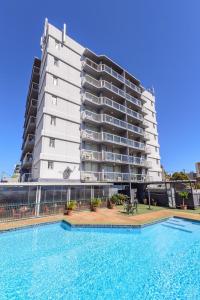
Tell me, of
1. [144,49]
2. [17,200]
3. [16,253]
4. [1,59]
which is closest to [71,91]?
[1,59]

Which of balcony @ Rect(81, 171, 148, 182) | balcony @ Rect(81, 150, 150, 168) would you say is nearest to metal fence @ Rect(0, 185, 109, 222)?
balcony @ Rect(81, 171, 148, 182)

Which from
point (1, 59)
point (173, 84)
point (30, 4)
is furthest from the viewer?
point (173, 84)

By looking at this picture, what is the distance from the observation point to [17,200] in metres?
15.6

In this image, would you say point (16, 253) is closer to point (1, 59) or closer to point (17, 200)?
point (17, 200)

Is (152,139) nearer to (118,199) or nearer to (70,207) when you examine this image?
(118,199)

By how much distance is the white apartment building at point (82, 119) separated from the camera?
21.9 meters

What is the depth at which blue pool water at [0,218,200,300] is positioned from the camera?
593 cm

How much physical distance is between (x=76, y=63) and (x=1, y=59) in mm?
10847

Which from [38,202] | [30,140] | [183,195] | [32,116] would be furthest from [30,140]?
[183,195]

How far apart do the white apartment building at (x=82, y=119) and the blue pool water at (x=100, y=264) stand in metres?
10.4

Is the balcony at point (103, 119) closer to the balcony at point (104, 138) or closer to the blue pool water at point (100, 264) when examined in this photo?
the balcony at point (104, 138)

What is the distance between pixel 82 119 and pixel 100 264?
20.3 meters

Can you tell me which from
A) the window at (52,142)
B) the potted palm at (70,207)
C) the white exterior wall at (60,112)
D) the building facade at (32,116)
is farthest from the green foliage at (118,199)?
the building facade at (32,116)

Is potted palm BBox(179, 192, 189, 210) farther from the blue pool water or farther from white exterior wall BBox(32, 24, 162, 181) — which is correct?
white exterior wall BBox(32, 24, 162, 181)
